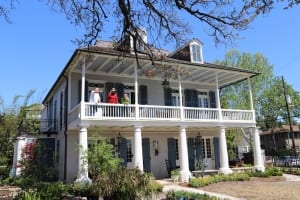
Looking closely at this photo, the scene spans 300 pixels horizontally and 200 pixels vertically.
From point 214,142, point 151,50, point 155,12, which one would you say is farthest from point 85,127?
point 214,142

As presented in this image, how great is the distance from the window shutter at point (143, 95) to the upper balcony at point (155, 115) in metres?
2.07

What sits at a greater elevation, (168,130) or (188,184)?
(168,130)

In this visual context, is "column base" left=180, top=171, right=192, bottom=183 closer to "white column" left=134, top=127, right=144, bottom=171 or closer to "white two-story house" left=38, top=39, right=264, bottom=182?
"white two-story house" left=38, top=39, right=264, bottom=182

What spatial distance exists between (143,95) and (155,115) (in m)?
2.64

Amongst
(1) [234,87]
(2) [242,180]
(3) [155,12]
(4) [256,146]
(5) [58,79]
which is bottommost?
(2) [242,180]

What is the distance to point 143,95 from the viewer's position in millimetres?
18203

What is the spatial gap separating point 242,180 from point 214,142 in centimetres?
493

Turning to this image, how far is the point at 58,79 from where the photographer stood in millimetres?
18438

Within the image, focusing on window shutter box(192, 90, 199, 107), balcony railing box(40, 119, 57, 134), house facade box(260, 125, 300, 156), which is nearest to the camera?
window shutter box(192, 90, 199, 107)

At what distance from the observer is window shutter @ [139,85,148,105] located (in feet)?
59.2

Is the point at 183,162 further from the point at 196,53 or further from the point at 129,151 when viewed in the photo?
the point at 196,53

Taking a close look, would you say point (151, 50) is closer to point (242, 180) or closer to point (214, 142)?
point (242, 180)

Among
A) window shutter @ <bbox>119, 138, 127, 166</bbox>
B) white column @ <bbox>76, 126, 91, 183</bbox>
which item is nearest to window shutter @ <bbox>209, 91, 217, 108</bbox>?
window shutter @ <bbox>119, 138, 127, 166</bbox>

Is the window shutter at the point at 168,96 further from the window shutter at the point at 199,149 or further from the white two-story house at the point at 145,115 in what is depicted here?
the window shutter at the point at 199,149
